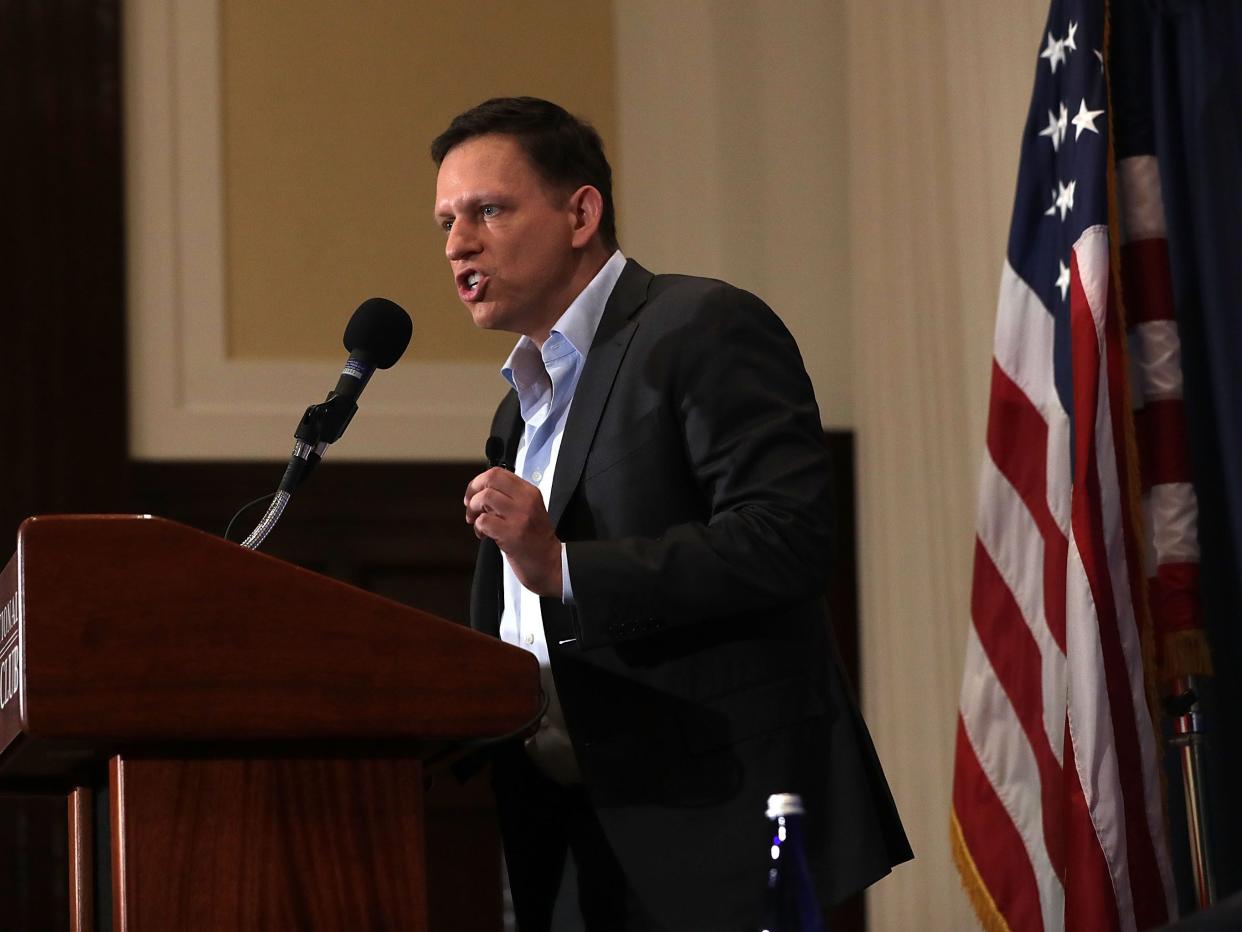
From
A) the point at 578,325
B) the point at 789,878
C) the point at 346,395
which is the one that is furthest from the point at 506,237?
the point at 789,878

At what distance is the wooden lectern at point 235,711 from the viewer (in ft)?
5.52

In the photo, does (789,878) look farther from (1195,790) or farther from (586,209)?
Result: (1195,790)

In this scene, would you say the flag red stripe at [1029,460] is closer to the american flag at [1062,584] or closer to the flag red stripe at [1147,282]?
the american flag at [1062,584]

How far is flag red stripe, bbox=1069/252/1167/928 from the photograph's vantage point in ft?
10.5

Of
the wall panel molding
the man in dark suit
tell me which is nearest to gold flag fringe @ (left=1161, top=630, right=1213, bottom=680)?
the man in dark suit

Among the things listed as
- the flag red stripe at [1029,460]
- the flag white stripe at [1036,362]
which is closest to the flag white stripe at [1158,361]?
the flag white stripe at [1036,362]

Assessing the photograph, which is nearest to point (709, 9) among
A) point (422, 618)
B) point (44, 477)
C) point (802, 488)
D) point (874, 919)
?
point (44, 477)

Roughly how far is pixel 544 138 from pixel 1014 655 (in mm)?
1712

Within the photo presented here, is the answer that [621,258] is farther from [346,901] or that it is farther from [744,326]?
[346,901]

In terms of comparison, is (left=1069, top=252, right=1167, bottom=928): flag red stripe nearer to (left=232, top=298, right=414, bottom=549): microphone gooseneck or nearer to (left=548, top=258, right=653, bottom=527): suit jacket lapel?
(left=548, top=258, right=653, bottom=527): suit jacket lapel

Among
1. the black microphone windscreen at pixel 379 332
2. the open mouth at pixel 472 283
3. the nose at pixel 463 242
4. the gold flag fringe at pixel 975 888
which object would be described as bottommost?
the gold flag fringe at pixel 975 888

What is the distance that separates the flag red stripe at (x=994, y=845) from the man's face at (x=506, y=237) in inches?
66.2

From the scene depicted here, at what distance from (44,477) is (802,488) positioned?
137 inches

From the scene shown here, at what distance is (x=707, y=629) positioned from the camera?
2174 millimetres
